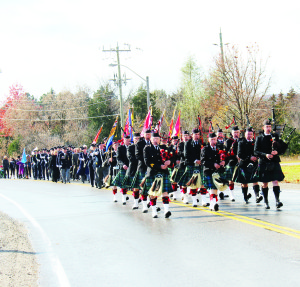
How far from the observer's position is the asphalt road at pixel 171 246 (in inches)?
223

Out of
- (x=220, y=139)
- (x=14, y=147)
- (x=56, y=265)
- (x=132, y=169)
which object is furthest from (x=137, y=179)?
(x=14, y=147)

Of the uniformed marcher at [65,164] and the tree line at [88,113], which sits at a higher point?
the tree line at [88,113]

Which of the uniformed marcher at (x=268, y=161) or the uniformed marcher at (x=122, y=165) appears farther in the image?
the uniformed marcher at (x=122, y=165)

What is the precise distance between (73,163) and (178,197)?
1336cm

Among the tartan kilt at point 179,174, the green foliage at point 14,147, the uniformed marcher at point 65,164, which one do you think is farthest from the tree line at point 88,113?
the tartan kilt at point 179,174

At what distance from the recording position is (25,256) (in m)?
7.20

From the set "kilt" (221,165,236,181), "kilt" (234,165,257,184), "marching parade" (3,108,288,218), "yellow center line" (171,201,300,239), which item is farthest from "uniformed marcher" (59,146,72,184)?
"yellow center line" (171,201,300,239)

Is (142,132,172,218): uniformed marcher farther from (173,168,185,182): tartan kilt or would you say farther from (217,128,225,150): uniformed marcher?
(173,168,185,182): tartan kilt

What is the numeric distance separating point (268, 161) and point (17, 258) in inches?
243

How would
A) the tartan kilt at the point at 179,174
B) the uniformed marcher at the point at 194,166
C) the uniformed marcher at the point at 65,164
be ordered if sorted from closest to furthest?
the uniformed marcher at the point at 194,166 < the tartan kilt at the point at 179,174 < the uniformed marcher at the point at 65,164

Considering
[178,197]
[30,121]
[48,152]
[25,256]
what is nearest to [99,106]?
[30,121]

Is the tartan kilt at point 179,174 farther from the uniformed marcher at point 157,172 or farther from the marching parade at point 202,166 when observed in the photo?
the uniformed marcher at point 157,172

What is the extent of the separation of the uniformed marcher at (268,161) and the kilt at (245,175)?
1.26ft

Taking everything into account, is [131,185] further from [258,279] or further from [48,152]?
[48,152]
